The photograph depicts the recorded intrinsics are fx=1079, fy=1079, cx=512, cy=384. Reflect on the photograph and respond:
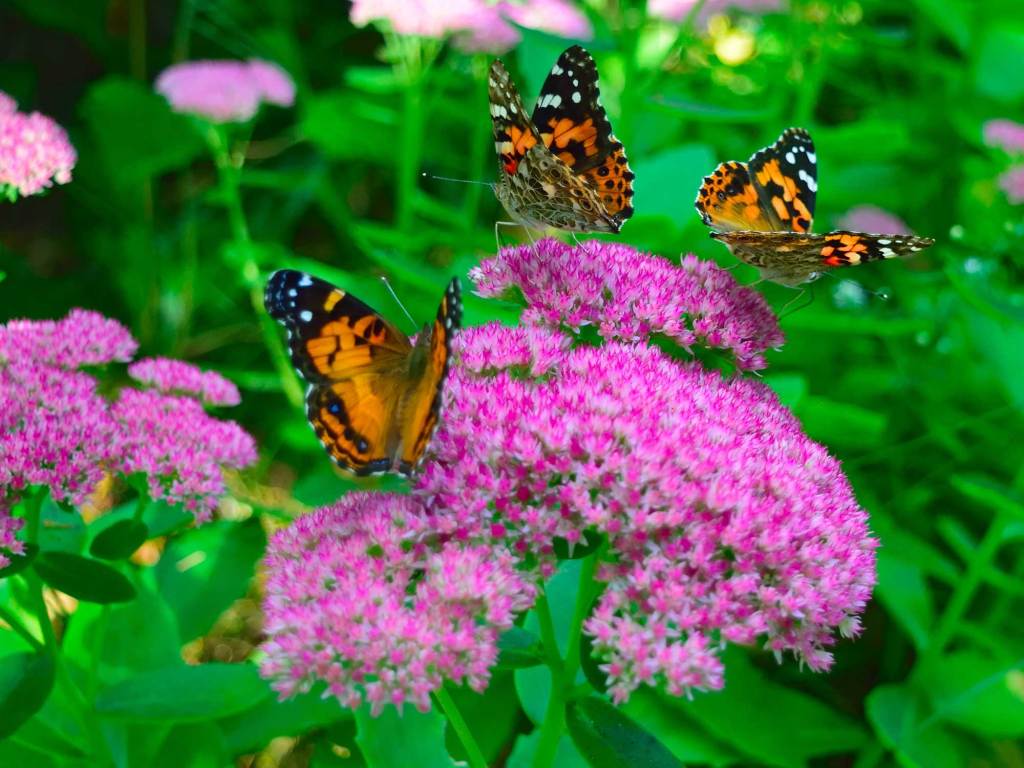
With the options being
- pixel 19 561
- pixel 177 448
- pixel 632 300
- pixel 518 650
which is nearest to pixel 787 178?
pixel 632 300

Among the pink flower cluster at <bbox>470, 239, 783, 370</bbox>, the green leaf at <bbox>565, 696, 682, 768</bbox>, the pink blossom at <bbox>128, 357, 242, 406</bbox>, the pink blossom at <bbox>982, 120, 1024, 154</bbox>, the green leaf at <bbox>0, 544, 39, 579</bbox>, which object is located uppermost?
the pink blossom at <bbox>982, 120, 1024, 154</bbox>

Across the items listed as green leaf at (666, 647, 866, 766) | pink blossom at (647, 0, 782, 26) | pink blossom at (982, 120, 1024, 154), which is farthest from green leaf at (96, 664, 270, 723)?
pink blossom at (982, 120, 1024, 154)

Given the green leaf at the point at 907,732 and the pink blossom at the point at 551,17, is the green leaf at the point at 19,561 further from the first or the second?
the pink blossom at the point at 551,17

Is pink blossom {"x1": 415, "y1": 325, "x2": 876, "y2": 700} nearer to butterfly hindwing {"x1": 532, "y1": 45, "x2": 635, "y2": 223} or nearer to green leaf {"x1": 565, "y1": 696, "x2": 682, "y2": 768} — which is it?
green leaf {"x1": 565, "y1": 696, "x2": 682, "y2": 768}

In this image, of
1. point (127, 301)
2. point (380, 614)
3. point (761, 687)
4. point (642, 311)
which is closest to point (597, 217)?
point (642, 311)

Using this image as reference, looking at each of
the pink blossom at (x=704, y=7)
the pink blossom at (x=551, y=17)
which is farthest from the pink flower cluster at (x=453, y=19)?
the pink blossom at (x=704, y=7)

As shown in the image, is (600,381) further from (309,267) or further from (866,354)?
(866,354)
